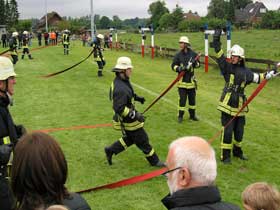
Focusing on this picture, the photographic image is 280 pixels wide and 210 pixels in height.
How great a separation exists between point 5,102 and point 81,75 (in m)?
16.0

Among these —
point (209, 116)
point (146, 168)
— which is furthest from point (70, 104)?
point (146, 168)

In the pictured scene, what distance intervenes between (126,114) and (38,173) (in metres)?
4.38

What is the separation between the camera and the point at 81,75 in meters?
20.1

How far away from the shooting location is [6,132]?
4.13 m

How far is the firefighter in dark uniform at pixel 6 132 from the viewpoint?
3.92 m

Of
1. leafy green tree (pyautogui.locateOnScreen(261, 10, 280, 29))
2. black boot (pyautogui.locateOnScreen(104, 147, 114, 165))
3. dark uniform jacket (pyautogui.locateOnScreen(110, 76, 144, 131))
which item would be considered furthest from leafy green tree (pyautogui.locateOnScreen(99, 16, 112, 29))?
dark uniform jacket (pyautogui.locateOnScreen(110, 76, 144, 131))

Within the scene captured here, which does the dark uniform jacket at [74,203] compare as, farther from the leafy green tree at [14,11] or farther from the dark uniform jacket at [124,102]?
the leafy green tree at [14,11]

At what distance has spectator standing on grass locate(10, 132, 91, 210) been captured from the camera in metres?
2.50

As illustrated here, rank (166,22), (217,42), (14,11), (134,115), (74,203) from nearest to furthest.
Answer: (74,203), (134,115), (217,42), (166,22), (14,11)

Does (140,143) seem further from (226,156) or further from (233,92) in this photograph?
(233,92)

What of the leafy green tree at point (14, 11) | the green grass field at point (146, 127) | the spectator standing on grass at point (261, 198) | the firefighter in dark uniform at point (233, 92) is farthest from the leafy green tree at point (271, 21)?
the spectator standing on grass at point (261, 198)

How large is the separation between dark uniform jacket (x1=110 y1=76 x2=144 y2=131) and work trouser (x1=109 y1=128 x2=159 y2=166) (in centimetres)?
14

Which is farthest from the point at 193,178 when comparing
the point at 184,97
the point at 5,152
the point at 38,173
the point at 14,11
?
the point at 14,11

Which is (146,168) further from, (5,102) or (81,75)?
(81,75)
